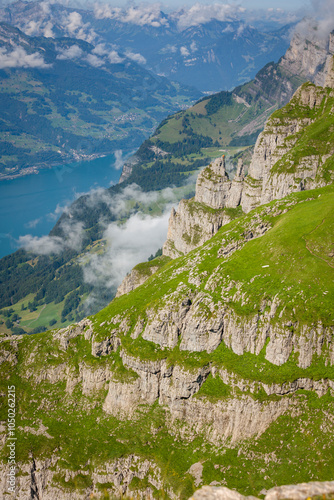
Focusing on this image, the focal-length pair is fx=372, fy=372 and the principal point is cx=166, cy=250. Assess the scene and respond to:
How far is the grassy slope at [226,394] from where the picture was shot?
5831cm

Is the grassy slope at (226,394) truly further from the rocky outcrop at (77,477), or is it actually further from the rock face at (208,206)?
the rock face at (208,206)

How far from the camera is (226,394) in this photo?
6488 centimetres

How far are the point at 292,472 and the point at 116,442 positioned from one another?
32.3m

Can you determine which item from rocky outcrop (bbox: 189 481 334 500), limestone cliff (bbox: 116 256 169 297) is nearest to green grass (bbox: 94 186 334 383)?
rocky outcrop (bbox: 189 481 334 500)

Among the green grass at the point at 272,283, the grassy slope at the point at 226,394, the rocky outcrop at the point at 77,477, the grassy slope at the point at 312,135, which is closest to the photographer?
the grassy slope at the point at 226,394

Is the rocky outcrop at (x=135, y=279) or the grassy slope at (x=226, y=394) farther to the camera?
the rocky outcrop at (x=135, y=279)

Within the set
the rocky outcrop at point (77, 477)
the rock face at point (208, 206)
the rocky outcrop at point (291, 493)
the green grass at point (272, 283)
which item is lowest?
the rocky outcrop at point (77, 477)

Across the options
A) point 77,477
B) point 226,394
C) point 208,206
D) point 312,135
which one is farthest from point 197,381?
point 208,206

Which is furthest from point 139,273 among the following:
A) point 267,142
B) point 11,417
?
point 11,417

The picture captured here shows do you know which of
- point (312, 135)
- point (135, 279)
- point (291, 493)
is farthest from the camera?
point (135, 279)

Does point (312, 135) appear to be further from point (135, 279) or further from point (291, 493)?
point (291, 493)

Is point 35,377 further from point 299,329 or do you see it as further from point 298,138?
point 298,138

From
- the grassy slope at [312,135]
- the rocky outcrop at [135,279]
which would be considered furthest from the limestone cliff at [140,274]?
the grassy slope at [312,135]

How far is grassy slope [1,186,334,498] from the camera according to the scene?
2296 inches
